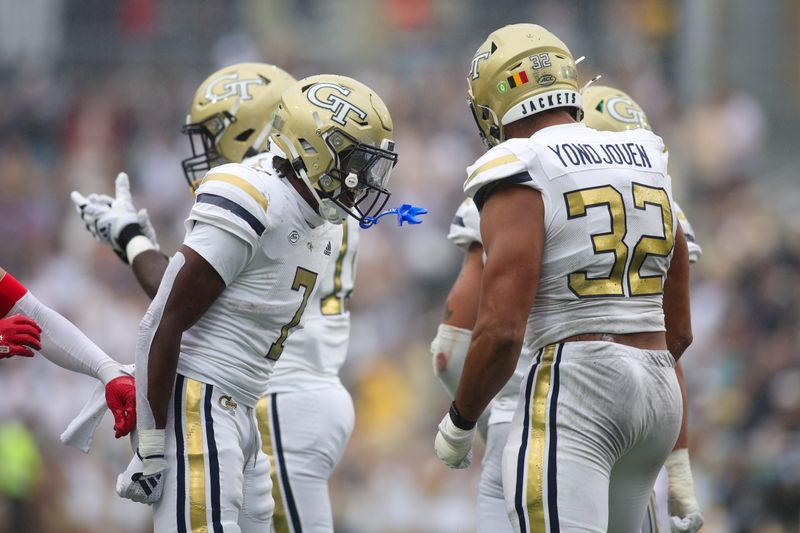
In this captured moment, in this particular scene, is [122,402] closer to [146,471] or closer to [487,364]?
[146,471]

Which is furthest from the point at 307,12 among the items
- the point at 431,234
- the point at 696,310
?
the point at 696,310

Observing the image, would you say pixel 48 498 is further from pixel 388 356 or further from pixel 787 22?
pixel 787 22

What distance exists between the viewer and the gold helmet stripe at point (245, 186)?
423cm

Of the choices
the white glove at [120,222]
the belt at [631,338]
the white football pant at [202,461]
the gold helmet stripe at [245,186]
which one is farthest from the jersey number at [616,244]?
the white glove at [120,222]

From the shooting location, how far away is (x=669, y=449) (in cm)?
432

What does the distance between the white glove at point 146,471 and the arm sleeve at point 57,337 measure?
478mm

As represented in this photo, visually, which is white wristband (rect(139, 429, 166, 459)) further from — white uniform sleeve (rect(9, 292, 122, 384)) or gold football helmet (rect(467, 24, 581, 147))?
gold football helmet (rect(467, 24, 581, 147))

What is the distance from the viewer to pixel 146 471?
4.22 m

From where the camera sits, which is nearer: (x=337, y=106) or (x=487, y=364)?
(x=487, y=364)

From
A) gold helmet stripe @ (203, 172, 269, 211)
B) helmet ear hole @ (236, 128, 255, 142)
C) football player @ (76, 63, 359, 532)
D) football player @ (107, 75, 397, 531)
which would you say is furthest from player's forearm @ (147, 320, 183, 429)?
helmet ear hole @ (236, 128, 255, 142)

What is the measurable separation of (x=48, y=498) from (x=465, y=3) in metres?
7.16

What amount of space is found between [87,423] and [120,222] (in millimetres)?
1018

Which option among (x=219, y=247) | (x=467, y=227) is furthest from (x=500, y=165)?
(x=467, y=227)

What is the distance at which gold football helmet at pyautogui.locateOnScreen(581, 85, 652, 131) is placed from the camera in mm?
5359
